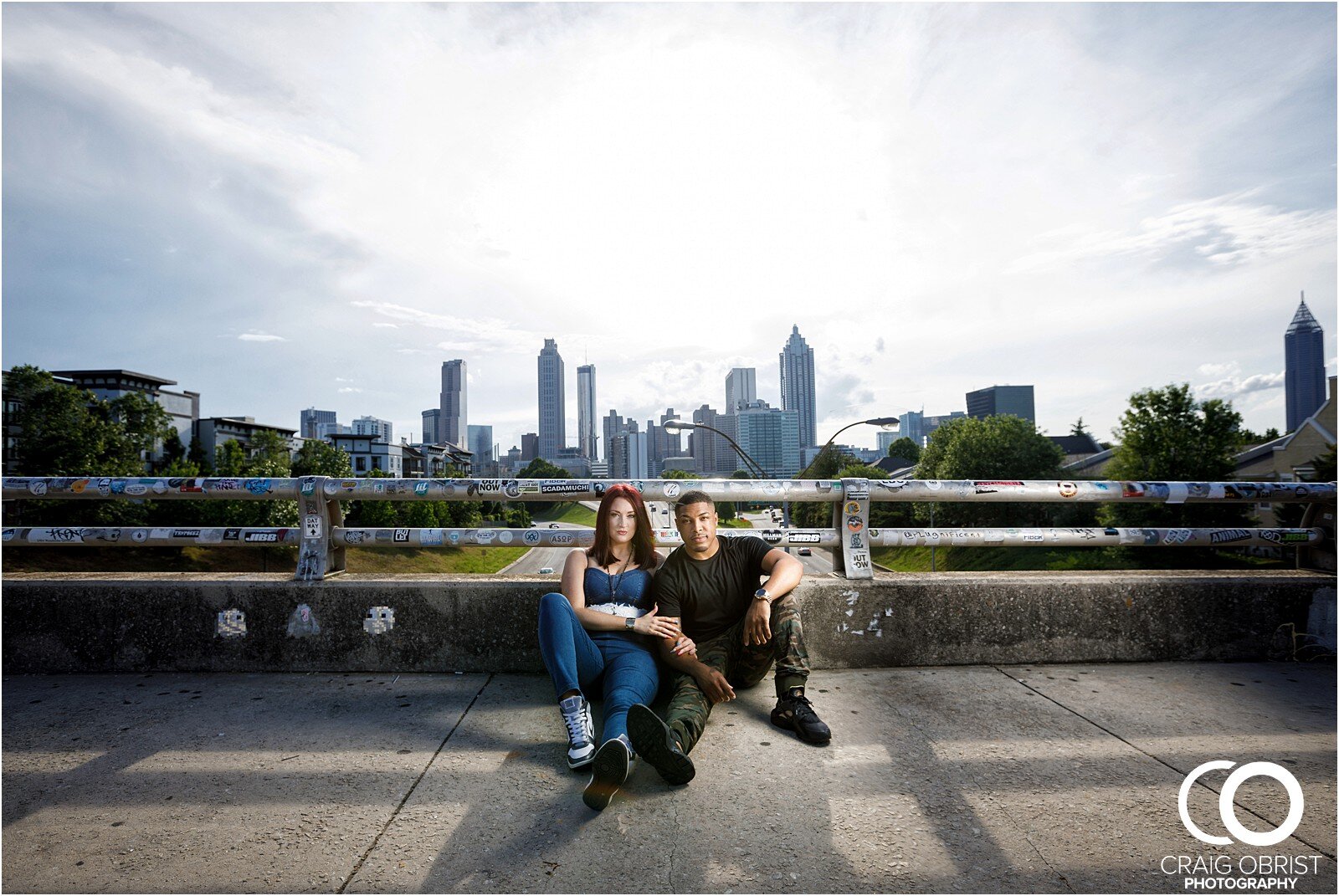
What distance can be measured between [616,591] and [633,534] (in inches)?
13.3

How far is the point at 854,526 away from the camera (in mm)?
4191

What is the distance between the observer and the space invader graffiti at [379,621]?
4.04m

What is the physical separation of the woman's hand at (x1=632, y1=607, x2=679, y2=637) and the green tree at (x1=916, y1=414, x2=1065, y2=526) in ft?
151

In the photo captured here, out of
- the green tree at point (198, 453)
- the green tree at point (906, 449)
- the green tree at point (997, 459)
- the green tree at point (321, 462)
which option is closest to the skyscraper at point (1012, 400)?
the green tree at point (906, 449)

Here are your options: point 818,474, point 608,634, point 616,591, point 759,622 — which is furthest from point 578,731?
point 818,474

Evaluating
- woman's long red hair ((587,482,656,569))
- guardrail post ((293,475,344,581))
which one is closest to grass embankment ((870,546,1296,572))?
woman's long red hair ((587,482,656,569))

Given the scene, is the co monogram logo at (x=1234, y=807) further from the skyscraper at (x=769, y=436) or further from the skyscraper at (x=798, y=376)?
the skyscraper at (x=798, y=376)

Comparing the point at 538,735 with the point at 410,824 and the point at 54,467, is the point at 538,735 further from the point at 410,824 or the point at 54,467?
the point at 54,467

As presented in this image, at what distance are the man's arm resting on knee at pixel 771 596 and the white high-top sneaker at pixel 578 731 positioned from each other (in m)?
0.92

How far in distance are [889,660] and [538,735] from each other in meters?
2.20

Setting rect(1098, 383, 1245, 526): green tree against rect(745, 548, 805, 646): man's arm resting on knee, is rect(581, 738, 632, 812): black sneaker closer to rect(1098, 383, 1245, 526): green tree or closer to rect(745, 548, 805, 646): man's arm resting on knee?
rect(745, 548, 805, 646): man's arm resting on knee

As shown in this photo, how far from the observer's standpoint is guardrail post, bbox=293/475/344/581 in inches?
162

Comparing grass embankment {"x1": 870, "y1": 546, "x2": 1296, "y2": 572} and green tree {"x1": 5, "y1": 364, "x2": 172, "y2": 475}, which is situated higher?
green tree {"x1": 5, "y1": 364, "x2": 172, "y2": 475}

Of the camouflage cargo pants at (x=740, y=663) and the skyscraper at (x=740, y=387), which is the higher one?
the skyscraper at (x=740, y=387)
